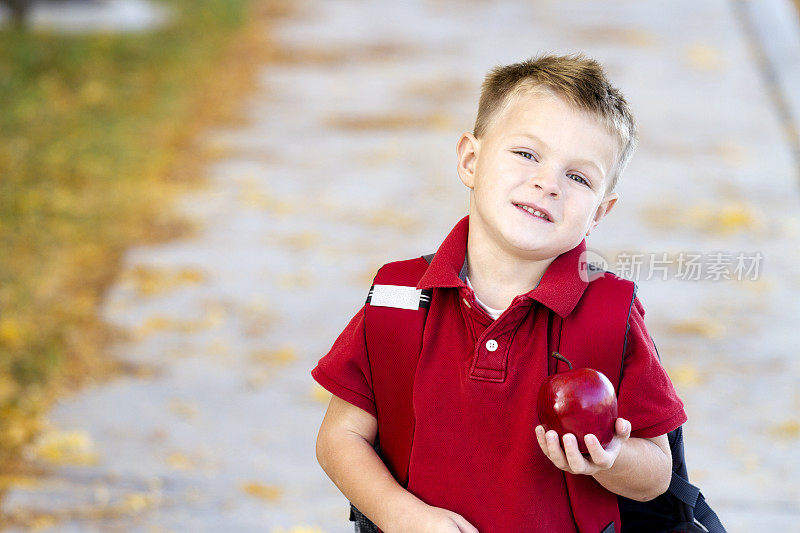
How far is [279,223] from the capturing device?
17.9 feet

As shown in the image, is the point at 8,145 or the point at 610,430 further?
the point at 8,145

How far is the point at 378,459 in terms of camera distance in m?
1.80

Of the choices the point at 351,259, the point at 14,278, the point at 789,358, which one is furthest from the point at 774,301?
the point at 14,278

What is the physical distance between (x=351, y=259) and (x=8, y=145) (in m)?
2.26

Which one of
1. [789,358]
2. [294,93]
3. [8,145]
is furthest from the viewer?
[294,93]

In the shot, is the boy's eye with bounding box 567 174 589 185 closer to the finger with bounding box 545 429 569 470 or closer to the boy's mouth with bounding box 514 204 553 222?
the boy's mouth with bounding box 514 204 553 222

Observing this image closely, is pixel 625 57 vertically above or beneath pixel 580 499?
above

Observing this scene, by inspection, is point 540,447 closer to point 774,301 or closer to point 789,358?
point 789,358

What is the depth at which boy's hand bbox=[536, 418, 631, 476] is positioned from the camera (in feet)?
5.15

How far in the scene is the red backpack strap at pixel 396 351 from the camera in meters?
1.76

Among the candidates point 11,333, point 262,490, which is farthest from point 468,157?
point 11,333

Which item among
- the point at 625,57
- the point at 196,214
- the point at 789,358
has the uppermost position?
the point at 625,57

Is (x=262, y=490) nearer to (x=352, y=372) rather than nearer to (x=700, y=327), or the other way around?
(x=352, y=372)

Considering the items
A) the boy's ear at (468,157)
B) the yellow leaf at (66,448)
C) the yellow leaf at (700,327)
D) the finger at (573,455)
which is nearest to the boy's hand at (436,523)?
the finger at (573,455)
